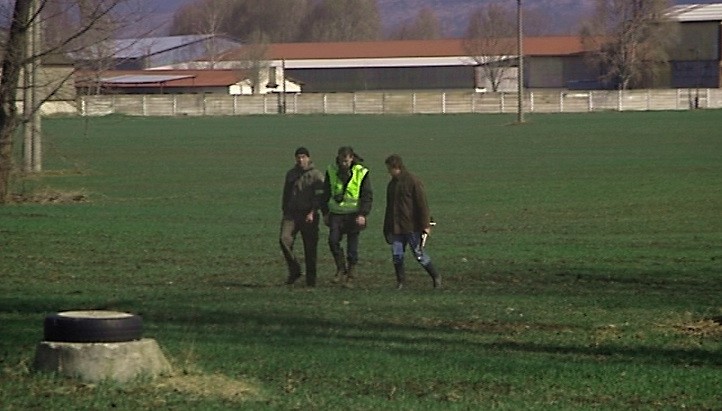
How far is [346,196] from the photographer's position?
18.9 m

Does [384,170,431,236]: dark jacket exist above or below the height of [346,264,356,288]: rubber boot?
above

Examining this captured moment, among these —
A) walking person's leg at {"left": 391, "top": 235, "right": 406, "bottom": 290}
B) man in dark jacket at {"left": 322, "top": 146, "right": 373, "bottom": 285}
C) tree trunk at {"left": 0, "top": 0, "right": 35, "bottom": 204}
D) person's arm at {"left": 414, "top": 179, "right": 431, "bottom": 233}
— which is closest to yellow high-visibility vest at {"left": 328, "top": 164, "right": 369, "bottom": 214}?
man in dark jacket at {"left": 322, "top": 146, "right": 373, "bottom": 285}

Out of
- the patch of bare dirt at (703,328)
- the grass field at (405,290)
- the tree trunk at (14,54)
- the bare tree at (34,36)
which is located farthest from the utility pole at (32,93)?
the patch of bare dirt at (703,328)

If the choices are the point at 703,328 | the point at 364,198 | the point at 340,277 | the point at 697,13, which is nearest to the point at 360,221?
the point at 364,198

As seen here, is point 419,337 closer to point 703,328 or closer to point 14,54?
point 703,328

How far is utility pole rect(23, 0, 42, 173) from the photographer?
30.7 metres

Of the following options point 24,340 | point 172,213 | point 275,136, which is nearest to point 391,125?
point 275,136

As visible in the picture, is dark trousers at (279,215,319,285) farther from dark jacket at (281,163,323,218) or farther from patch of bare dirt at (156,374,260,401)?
patch of bare dirt at (156,374,260,401)

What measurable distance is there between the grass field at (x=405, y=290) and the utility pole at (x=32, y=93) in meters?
0.88

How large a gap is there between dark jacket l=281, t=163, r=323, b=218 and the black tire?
28.4 feet

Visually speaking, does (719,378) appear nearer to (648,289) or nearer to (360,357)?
(360,357)

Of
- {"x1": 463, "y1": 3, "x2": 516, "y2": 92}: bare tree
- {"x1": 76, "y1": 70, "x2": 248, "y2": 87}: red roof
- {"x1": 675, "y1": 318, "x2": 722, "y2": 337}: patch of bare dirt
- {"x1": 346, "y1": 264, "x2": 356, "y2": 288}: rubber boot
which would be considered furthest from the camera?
{"x1": 463, "y1": 3, "x2": 516, "y2": 92}: bare tree

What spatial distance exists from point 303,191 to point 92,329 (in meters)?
8.96

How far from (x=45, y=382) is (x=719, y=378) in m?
5.25
